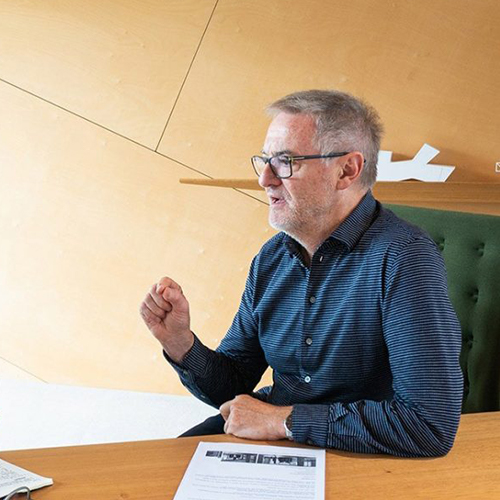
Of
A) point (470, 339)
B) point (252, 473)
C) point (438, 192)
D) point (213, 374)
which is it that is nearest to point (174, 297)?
point (213, 374)

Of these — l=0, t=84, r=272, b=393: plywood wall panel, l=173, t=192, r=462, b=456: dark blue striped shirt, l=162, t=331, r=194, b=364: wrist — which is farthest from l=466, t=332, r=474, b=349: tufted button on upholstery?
l=0, t=84, r=272, b=393: plywood wall panel

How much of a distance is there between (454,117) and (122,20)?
62.8 inches

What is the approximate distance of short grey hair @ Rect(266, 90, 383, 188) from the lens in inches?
63.9

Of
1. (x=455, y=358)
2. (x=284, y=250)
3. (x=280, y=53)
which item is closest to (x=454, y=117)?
(x=280, y=53)

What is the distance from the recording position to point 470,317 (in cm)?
195

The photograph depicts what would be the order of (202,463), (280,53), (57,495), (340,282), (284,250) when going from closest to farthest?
(57,495)
(202,463)
(340,282)
(284,250)
(280,53)

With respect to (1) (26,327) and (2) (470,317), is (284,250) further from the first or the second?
(1) (26,327)

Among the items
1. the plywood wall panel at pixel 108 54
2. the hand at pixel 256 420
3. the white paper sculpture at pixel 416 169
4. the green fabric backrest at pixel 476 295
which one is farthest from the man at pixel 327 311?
the plywood wall panel at pixel 108 54

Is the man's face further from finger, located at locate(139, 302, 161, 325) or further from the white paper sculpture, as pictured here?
the white paper sculpture

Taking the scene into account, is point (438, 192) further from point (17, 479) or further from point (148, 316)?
point (17, 479)

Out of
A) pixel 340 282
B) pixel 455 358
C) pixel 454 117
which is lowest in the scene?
pixel 455 358

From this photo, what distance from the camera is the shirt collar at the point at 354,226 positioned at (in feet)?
5.30

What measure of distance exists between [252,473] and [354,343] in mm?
469

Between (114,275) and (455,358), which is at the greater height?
(114,275)
